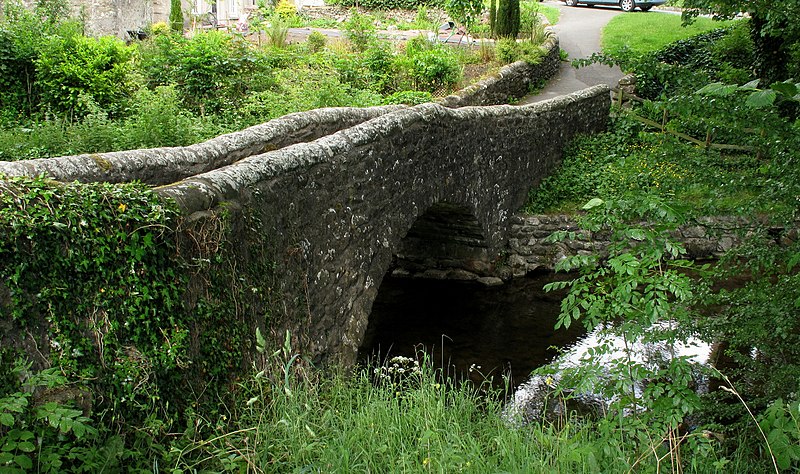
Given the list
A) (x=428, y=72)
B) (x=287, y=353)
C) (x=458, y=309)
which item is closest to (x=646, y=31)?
(x=428, y=72)

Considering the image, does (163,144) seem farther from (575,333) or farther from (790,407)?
(790,407)

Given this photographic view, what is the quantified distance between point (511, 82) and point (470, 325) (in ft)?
28.6

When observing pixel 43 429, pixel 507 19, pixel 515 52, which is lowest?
pixel 43 429

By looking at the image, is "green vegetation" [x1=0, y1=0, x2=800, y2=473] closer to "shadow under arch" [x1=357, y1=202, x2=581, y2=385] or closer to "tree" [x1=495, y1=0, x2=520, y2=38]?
"shadow under arch" [x1=357, y1=202, x2=581, y2=385]

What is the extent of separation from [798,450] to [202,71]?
11990 mm

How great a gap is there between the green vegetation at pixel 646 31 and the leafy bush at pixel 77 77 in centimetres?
1445

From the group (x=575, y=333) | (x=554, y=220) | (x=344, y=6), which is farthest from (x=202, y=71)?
(x=344, y=6)

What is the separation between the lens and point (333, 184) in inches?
263

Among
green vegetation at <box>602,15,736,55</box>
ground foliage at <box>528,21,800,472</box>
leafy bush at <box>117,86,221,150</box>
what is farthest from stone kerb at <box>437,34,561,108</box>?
ground foliage at <box>528,21,800,472</box>

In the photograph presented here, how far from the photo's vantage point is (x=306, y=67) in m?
15.5

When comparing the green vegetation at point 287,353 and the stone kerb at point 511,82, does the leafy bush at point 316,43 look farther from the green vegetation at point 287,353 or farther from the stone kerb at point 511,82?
the green vegetation at point 287,353

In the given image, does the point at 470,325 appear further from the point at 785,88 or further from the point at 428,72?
the point at 785,88

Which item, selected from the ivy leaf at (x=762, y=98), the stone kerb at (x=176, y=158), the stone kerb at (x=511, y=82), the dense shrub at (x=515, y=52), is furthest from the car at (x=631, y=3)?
the ivy leaf at (x=762, y=98)

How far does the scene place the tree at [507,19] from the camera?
66.9 ft
